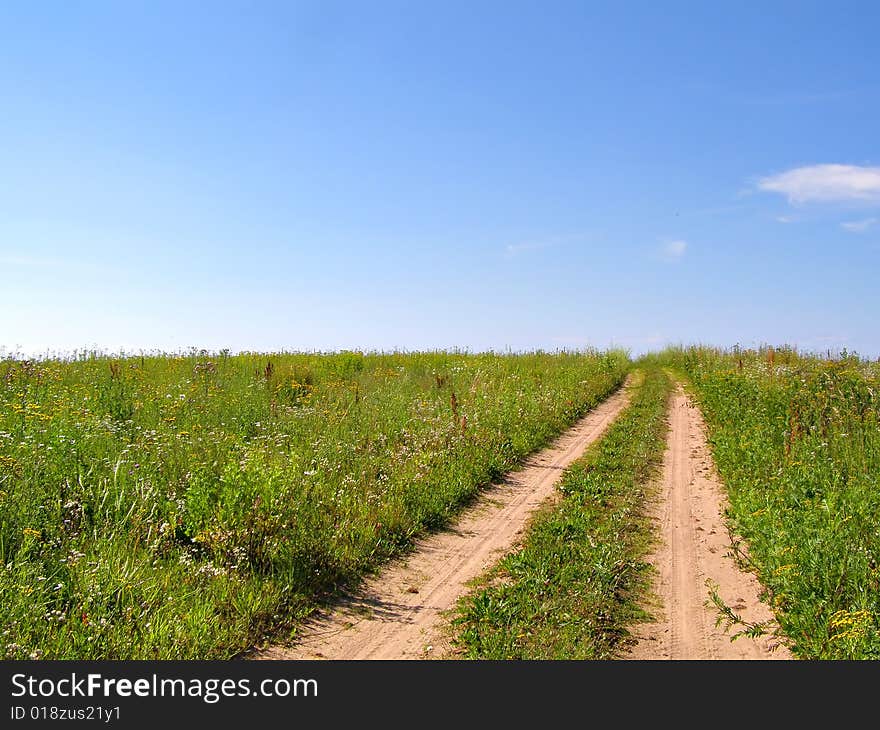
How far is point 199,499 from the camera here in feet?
19.2

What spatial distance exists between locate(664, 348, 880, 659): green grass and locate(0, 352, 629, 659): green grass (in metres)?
3.31

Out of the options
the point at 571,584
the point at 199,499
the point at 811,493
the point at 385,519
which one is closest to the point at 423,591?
the point at 571,584

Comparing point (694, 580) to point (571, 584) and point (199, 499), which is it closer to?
point (571, 584)

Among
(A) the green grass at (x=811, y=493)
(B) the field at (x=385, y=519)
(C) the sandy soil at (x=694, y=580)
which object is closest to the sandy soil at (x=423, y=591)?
(B) the field at (x=385, y=519)

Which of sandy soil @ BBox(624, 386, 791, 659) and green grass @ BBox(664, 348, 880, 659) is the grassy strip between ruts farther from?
green grass @ BBox(664, 348, 880, 659)

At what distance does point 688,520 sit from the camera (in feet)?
25.0

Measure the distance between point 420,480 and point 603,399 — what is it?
1147cm

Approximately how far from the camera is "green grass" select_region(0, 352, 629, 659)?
14.9 feet

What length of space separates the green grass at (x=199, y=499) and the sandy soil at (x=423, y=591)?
26 centimetres

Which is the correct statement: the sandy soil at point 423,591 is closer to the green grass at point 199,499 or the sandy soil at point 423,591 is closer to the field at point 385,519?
the field at point 385,519

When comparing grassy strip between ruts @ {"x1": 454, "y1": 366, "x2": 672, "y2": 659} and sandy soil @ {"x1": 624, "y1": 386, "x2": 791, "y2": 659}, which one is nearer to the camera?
grassy strip between ruts @ {"x1": 454, "y1": 366, "x2": 672, "y2": 659}

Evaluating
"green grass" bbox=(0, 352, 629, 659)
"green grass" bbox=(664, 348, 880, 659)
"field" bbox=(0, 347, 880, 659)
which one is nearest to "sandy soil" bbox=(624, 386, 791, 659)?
"field" bbox=(0, 347, 880, 659)

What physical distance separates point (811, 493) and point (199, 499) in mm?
6703

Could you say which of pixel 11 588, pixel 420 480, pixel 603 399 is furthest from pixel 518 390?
pixel 11 588
